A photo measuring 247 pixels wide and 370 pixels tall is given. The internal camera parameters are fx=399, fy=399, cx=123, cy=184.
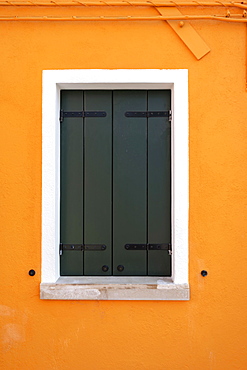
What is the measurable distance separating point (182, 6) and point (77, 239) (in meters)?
2.29

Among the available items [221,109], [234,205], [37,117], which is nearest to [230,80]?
[221,109]

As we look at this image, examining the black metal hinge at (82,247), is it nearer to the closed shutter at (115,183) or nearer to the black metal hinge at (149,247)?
the closed shutter at (115,183)

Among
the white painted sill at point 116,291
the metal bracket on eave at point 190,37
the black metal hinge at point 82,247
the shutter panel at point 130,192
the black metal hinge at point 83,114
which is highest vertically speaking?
the metal bracket on eave at point 190,37

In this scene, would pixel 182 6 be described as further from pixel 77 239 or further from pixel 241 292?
pixel 241 292

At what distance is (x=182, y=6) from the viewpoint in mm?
3512

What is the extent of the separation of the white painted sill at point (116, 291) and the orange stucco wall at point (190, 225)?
8 centimetres

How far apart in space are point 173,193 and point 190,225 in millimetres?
320

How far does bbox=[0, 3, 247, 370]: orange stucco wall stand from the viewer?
350 centimetres

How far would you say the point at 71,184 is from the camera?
12.1ft

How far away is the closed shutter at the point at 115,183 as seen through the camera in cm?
367

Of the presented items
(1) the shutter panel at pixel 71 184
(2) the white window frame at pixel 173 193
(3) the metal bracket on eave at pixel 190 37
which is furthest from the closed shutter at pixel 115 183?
(3) the metal bracket on eave at pixel 190 37

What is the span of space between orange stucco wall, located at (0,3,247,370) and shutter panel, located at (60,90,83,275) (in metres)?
0.25

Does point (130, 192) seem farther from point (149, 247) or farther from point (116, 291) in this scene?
point (116, 291)

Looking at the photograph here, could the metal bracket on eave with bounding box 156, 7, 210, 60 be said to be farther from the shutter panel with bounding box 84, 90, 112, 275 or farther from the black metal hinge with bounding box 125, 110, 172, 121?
the shutter panel with bounding box 84, 90, 112, 275
